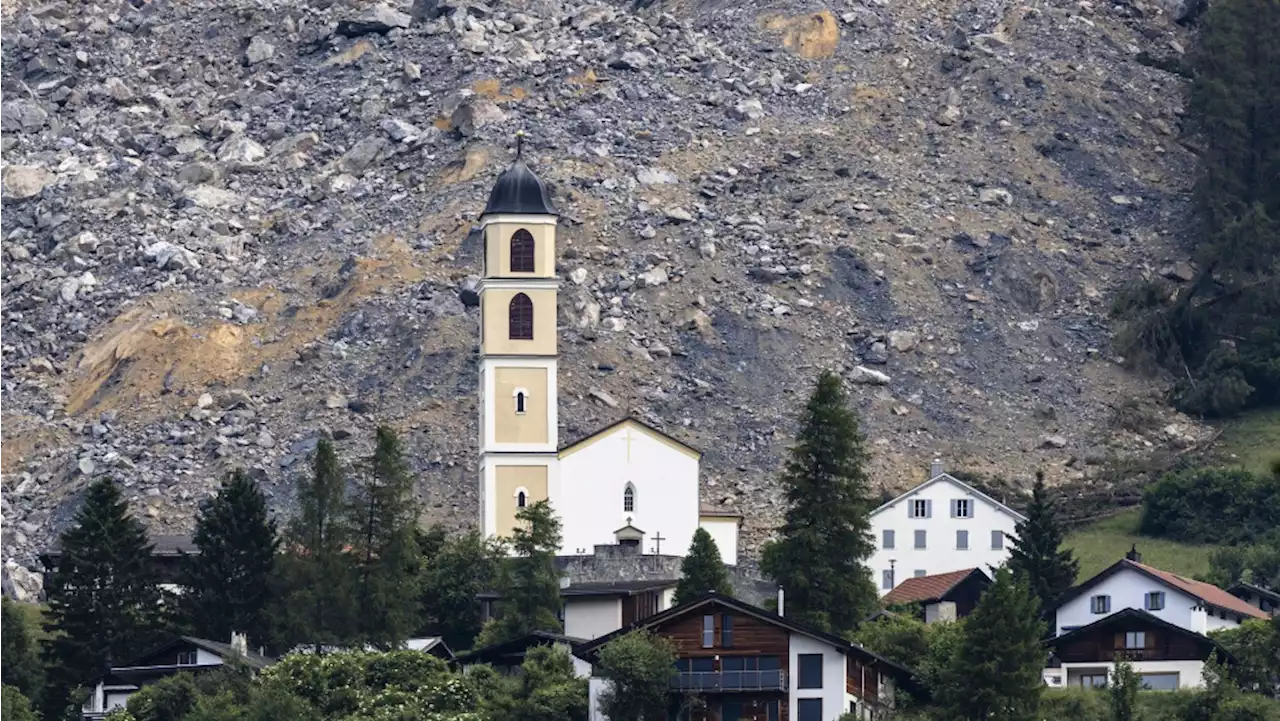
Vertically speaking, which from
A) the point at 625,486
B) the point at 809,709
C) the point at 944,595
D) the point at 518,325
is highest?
the point at 518,325

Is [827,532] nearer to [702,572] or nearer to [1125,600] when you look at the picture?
[702,572]

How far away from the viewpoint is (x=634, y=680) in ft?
384

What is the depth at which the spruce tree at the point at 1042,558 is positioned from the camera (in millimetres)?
136625

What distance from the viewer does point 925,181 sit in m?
184

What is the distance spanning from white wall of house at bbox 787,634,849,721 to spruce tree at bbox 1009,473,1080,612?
16.9 m

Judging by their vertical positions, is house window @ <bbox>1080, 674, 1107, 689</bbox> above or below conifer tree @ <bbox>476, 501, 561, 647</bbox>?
below

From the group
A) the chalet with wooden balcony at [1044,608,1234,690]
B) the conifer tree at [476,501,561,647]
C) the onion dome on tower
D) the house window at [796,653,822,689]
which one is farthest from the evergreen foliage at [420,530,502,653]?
the chalet with wooden balcony at [1044,608,1234,690]

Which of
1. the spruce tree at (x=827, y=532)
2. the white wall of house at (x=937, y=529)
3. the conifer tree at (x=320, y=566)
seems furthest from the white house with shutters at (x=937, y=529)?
the conifer tree at (x=320, y=566)

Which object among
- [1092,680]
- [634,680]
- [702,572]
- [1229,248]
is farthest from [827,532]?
[1229,248]

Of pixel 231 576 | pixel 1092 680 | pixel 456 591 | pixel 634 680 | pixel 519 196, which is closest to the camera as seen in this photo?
pixel 634 680

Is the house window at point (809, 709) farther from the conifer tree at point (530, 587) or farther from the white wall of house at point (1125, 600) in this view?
the white wall of house at point (1125, 600)

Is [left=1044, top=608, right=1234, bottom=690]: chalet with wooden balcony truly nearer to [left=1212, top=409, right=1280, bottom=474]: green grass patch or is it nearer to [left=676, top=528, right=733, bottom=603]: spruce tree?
[left=676, top=528, right=733, bottom=603]: spruce tree

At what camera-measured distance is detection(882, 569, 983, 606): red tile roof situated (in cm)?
→ 13925

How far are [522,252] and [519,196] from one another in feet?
5.60
